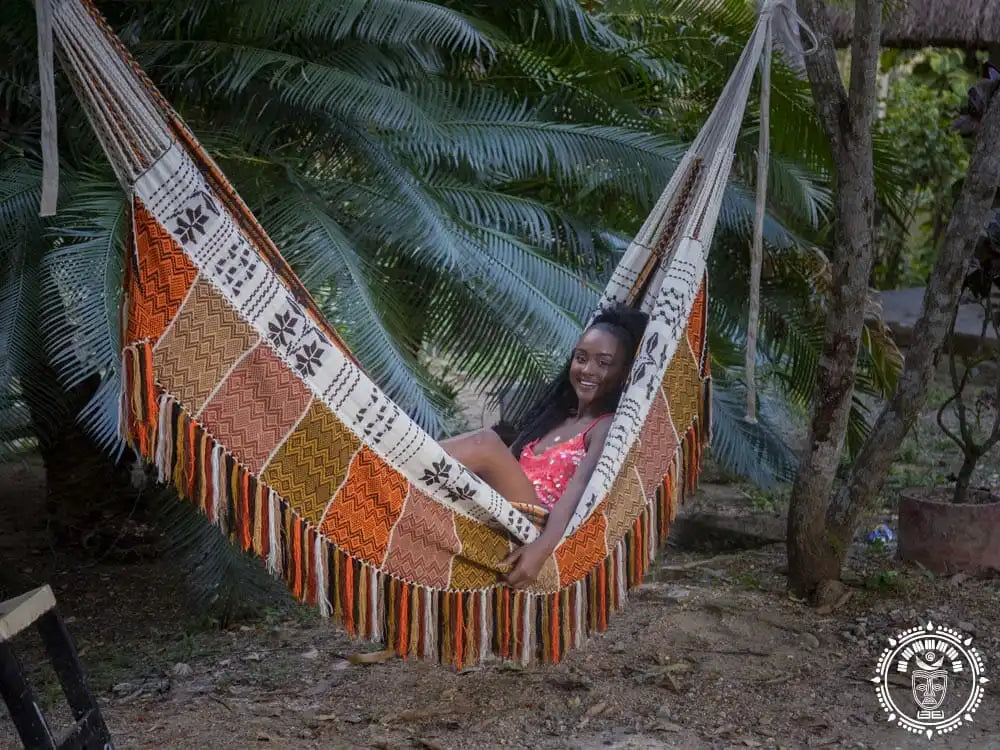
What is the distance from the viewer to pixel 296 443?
1.98 m

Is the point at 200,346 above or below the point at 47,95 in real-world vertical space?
below

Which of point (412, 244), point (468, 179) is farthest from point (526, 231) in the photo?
point (412, 244)

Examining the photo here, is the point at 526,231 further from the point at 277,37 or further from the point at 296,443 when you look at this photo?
the point at 296,443

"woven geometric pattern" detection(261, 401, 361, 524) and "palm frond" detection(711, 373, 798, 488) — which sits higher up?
"palm frond" detection(711, 373, 798, 488)

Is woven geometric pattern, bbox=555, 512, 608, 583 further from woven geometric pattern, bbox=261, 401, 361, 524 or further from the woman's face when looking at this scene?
woven geometric pattern, bbox=261, 401, 361, 524

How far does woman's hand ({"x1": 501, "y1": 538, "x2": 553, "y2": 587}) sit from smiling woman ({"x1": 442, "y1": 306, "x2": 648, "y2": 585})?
3cm

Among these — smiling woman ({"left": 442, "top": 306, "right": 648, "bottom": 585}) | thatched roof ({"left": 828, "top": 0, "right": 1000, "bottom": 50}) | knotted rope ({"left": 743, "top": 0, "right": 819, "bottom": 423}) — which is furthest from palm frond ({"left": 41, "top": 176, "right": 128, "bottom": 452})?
thatched roof ({"left": 828, "top": 0, "right": 1000, "bottom": 50})

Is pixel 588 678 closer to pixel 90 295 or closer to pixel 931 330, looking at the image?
pixel 931 330

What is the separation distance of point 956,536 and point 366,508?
172cm

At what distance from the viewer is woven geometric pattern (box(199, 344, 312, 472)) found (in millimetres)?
1907

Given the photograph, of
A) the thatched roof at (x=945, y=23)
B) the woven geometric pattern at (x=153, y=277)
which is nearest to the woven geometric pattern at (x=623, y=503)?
the woven geometric pattern at (x=153, y=277)

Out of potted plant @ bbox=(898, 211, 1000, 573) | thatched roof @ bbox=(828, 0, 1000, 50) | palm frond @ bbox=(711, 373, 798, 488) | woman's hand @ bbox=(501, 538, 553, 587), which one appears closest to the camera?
woman's hand @ bbox=(501, 538, 553, 587)

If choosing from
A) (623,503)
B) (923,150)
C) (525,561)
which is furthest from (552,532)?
(923,150)
